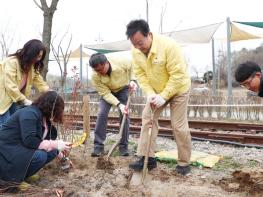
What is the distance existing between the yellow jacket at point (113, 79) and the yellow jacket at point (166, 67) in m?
0.97

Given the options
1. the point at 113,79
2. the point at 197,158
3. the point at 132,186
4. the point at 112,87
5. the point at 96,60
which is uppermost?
the point at 96,60

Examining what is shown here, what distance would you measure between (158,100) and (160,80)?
317 mm

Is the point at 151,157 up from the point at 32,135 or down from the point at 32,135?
down

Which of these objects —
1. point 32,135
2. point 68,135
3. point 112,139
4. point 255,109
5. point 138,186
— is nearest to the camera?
point 32,135

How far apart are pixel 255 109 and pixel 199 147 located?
5050 millimetres

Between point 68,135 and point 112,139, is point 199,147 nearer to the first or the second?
point 112,139

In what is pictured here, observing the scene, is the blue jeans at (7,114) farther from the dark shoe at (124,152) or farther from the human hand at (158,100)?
the human hand at (158,100)

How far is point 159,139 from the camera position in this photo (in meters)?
7.41

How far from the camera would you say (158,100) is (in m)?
4.32

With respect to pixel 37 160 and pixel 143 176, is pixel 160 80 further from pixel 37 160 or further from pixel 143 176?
pixel 37 160

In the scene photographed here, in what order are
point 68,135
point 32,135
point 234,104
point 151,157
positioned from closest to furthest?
point 32,135 < point 151,157 < point 68,135 < point 234,104

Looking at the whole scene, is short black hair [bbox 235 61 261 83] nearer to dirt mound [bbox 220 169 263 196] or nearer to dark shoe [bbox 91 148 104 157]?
dirt mound [bbox 220 169 263 196]

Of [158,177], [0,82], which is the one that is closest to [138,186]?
[158,177]

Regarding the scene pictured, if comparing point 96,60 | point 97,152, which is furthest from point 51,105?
point 97,152
